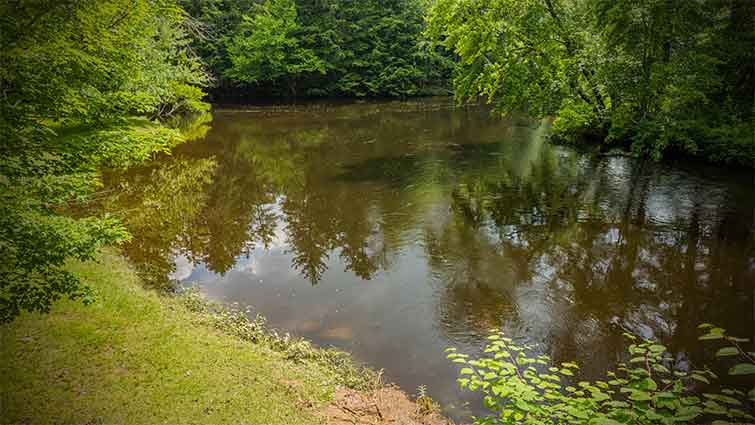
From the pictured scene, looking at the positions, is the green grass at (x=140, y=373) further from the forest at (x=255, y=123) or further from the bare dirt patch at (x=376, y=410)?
the forest at (x=255, y=123)

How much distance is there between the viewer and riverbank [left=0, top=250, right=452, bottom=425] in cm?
508

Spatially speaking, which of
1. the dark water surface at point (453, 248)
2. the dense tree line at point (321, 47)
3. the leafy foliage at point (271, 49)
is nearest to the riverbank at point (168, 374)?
the dark water surface at point (453, 248)

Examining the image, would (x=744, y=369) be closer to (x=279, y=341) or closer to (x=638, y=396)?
(x=638, y=396)

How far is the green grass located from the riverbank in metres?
0.01

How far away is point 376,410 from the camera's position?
5.73 metres

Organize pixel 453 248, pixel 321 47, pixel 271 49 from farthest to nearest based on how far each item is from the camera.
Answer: pixel 321 47
pixel 271 49
pixel 453 248

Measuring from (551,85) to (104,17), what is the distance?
17.1 meters

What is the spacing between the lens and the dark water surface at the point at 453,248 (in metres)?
7.75

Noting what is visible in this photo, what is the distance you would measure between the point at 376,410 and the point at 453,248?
6.08 m

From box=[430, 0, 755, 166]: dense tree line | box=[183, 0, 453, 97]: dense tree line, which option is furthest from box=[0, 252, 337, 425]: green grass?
box=[183, 0, 453, 97]: dense tree line

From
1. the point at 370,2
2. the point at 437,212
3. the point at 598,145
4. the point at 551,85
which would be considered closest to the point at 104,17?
the point at 437,212

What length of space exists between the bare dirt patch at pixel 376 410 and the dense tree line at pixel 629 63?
14523mm

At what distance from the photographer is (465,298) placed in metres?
8.92

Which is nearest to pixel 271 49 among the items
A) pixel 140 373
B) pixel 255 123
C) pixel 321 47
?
pixel 321 47
